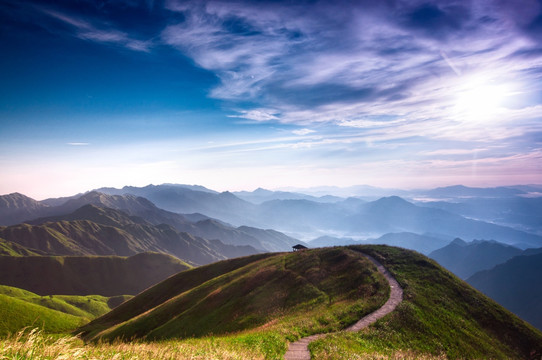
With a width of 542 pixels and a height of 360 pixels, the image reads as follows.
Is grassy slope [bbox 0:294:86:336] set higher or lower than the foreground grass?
lower

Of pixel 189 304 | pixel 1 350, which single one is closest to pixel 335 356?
pixel 1 350

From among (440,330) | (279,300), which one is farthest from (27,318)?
(440,330)

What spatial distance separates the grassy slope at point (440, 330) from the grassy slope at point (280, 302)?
3508mm

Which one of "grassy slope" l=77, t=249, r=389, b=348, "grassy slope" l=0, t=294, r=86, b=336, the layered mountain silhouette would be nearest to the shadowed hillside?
"grassy slope" l=77, t=249, r=389, b=348

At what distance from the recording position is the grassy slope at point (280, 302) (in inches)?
1070

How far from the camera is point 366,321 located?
82.6 feet

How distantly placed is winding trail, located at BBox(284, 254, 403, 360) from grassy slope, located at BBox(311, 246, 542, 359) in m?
0.81

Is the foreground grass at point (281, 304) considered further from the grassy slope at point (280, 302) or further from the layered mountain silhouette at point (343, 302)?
the layered mountain silhouette at point (343, 302)

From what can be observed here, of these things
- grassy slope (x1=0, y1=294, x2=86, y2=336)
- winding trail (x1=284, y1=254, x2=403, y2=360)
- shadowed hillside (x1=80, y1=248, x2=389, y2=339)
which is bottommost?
grassy slope (x1=0, y1=294, x2=86, y2=336)

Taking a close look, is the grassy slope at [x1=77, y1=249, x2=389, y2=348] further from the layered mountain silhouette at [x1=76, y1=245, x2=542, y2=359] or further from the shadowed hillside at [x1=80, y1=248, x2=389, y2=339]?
the layered mountain silhouette at [x1=76, y1=245, x2=542, y2=359]

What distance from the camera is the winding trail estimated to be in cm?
1786

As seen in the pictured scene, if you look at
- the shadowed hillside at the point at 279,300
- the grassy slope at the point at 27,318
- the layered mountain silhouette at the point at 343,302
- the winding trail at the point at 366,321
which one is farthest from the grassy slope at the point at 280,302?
the grassy slope at the point at 27,318

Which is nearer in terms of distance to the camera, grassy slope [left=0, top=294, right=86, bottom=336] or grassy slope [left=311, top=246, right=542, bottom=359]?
grassy slope [left=311, top=246, right=542, bottom=359]

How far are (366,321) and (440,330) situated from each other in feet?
24.9
